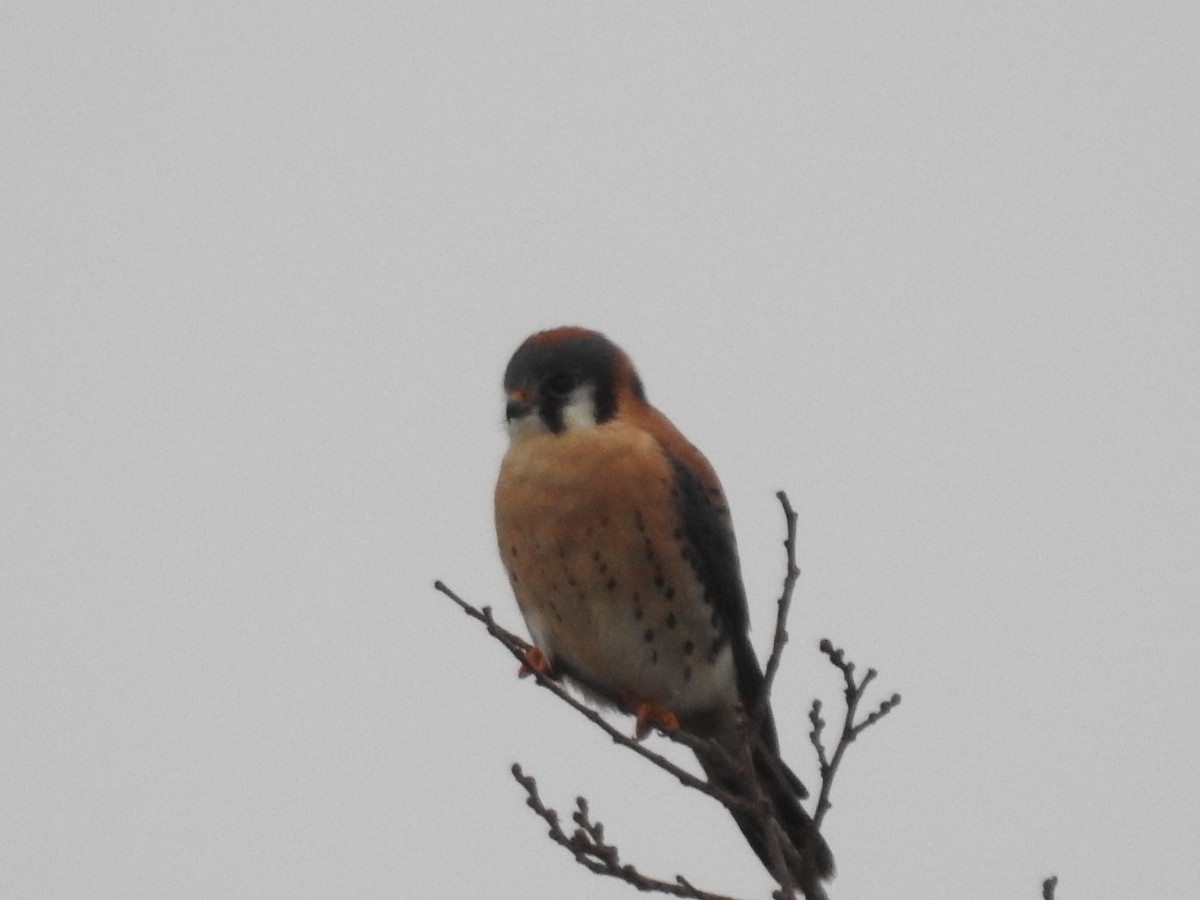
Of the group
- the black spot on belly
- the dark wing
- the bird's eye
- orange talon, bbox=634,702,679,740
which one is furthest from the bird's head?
orange talon, bbox=634,702,679,740

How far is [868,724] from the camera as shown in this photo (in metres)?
3.79

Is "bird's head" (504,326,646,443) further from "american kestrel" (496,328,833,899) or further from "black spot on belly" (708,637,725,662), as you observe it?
"black spot on belly" (708,637,725,662)

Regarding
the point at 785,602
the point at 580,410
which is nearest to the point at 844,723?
the point at 785,602

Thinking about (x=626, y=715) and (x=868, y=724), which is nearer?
(x=868, y=724)

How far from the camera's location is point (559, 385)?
5086 mm

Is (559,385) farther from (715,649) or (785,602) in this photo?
(785,602)

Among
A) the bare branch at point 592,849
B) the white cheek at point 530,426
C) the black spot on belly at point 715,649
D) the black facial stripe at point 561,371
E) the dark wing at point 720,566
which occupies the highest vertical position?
the black facial stripe at point 561,371

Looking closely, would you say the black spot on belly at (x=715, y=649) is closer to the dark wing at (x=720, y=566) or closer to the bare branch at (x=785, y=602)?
the dark wing at (x=720, y=566)

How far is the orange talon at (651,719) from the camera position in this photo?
195 inches

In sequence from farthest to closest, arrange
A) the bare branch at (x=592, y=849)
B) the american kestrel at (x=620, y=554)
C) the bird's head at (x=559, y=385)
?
the bird's head at (x=559, y=385)
the american kestrel at (x=620, y=554)
the bare branch at (x=592, y=849)

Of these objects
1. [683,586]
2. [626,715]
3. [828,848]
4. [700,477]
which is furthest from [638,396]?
[828,848]

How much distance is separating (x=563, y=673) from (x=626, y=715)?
252mm

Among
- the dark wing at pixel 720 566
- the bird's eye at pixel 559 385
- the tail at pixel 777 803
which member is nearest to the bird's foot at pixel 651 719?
the tail at pixel 777 803

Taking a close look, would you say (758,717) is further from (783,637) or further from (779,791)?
(779,791)
